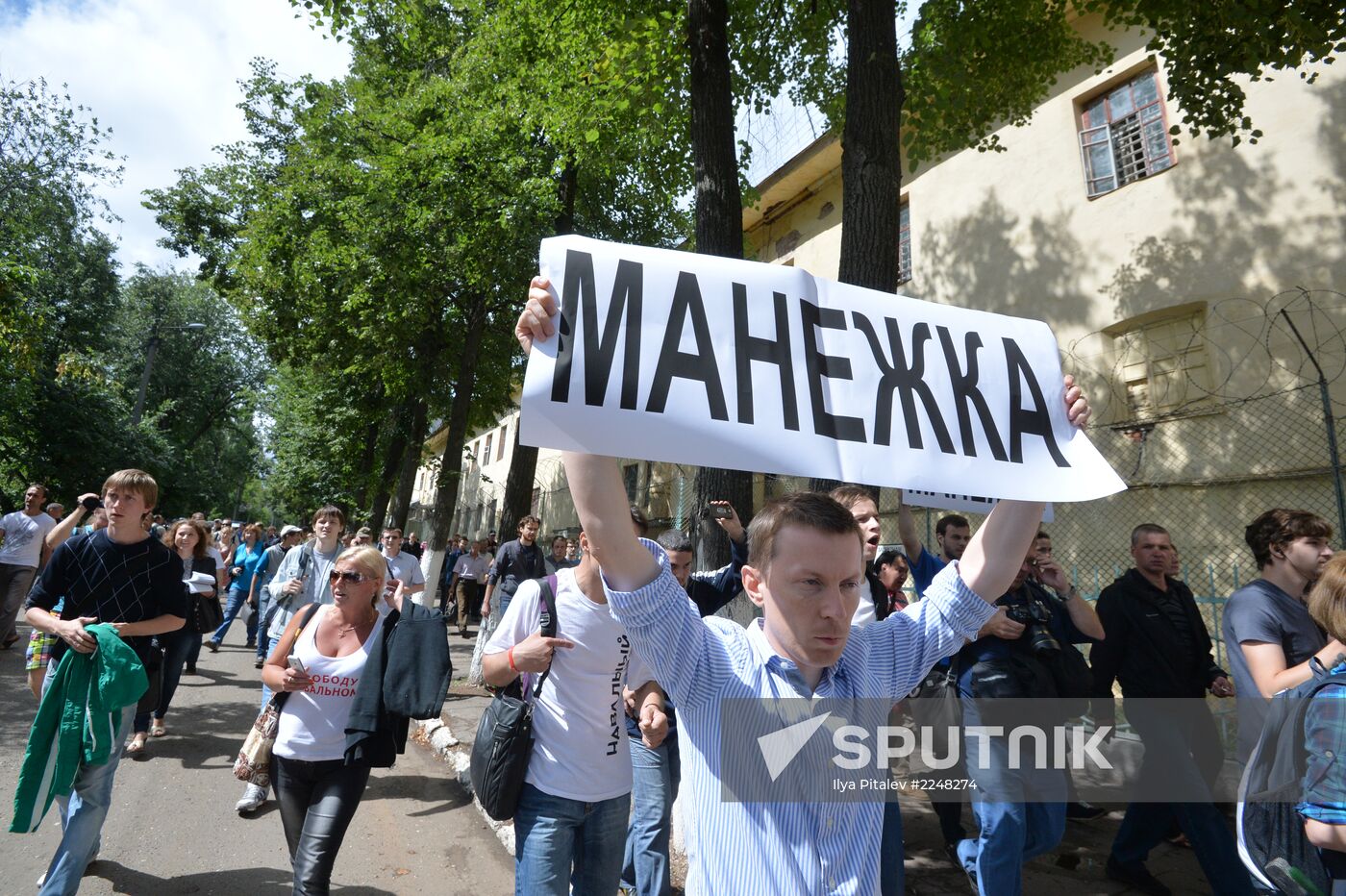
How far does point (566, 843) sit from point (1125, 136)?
37.1ft

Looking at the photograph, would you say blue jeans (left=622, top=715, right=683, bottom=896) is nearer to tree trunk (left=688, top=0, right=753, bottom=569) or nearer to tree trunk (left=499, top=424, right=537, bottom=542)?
tree trunk (left=688, top=0, right=753, bottom=569)

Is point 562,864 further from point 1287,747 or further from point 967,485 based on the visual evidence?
point 1287,747

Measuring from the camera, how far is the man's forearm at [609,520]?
64.1 inches

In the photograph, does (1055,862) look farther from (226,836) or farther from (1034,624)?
(226,836)

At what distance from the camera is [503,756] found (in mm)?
2701

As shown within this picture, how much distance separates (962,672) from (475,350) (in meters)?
13.0

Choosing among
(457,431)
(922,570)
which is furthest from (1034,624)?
(457,431)

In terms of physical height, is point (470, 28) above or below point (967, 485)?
above

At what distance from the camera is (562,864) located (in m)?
2.66

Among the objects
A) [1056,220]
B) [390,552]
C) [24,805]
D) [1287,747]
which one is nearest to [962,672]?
[1287,747]

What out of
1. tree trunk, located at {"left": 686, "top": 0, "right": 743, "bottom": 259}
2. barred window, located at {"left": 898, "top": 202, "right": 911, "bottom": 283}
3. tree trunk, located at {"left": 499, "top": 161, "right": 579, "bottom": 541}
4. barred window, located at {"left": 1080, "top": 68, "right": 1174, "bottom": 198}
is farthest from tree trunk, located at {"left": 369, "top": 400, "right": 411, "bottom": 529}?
barred window, located at {"left": 1080, "top": 68, "right": 1174, "bottom": 198}

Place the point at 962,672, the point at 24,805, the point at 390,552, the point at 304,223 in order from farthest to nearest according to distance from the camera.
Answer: the point at 304,223, the point at 390,552, the point at 962,672, the point at 24,805

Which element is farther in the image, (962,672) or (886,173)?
(886,173)

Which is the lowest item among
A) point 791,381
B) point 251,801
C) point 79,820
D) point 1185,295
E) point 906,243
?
point 251,801
